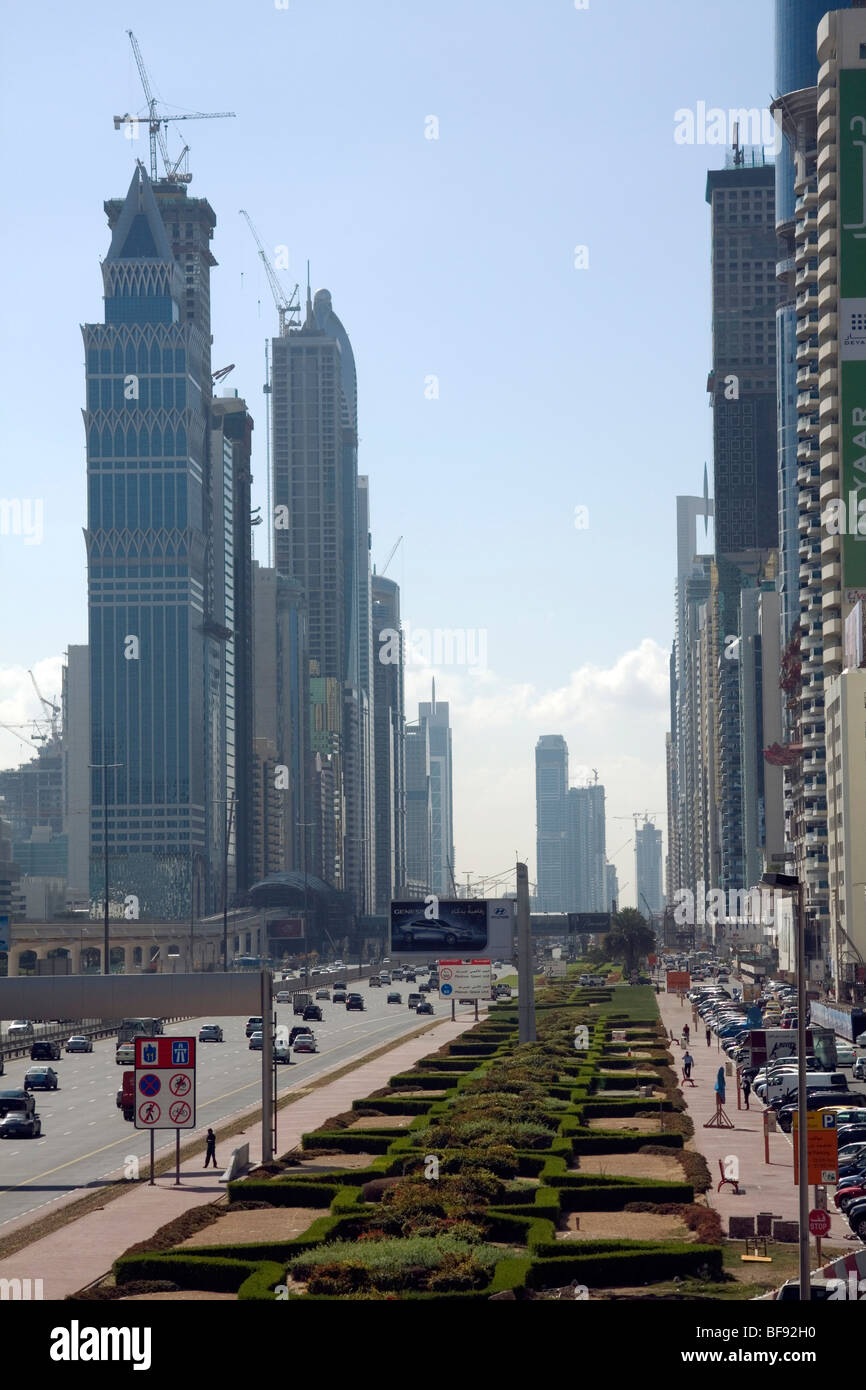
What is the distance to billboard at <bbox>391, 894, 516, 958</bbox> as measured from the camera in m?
110

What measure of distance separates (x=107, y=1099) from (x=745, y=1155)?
144ft

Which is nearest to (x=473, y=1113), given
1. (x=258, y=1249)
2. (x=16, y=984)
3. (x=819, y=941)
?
(x=16, y=984)

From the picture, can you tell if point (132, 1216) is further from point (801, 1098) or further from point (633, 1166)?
point (801, 1098)

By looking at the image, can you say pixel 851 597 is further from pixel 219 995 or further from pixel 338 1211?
pixel 338 1211

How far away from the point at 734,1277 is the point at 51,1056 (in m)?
88.4

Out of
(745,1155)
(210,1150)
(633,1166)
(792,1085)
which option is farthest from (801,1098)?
(792,1085)

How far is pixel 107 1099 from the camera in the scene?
98812 mm

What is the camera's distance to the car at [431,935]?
363 feet

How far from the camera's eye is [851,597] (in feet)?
521

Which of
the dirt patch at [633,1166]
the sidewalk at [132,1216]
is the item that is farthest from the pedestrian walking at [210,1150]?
the dirt patch at [633,1166]

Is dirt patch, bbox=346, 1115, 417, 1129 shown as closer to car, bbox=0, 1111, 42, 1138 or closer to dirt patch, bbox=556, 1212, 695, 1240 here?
car, bbox=0, 1111, 42, 1138

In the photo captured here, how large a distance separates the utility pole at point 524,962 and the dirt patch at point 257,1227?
5242 cm

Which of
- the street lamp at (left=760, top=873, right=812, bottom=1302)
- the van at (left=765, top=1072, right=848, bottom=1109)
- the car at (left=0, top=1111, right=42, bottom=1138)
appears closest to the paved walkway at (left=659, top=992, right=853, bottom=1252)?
the van at (left=765, top=1072, right=848, bottom=1109)
